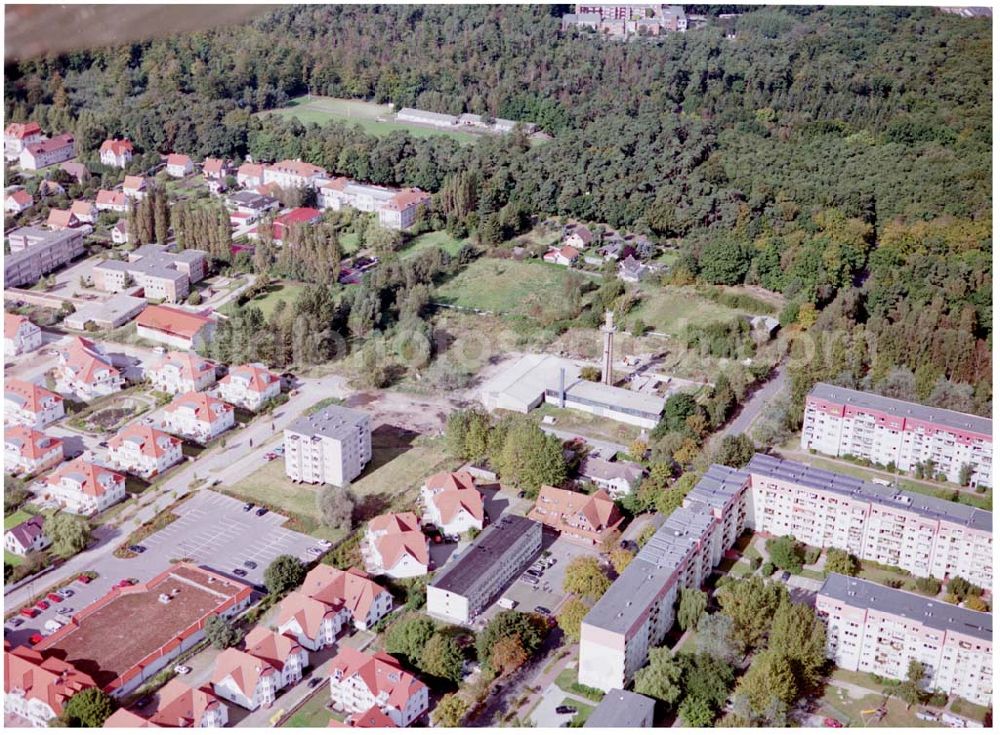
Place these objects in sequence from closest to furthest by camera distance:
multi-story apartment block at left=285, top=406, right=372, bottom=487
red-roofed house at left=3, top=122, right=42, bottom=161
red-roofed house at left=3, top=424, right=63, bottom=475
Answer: multi-story apartment block at left=285, top=406, right=372, bottom=487 → red-roofed house at left=3, top=424, right=63, bottom=475 → red-roofed house at left=3, top=122, right=42, bottom=161

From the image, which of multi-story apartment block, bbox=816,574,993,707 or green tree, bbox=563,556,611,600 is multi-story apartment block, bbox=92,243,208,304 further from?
multi-story apartment block, bbox=816,574,993,707

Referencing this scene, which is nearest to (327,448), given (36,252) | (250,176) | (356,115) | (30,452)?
(30,452)

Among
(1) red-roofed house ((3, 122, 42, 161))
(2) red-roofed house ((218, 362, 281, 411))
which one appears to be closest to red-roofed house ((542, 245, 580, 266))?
(2) red-roofed house ((218, 362, 281, 411))

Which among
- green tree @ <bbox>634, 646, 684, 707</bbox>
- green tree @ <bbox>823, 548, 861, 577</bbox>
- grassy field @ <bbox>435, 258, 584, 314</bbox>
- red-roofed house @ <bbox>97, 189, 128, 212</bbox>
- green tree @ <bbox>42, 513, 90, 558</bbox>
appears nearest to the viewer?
green tree @ <bbox>634, 646, 684, 707</bbox>

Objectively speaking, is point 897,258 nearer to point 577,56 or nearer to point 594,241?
point 594,241

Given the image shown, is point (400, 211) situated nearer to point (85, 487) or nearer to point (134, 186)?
point (134, 186)

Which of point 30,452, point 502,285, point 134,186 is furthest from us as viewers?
point 134,186

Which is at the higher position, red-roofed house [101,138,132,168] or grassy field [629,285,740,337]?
red-roofed house [101,138,132,168]
